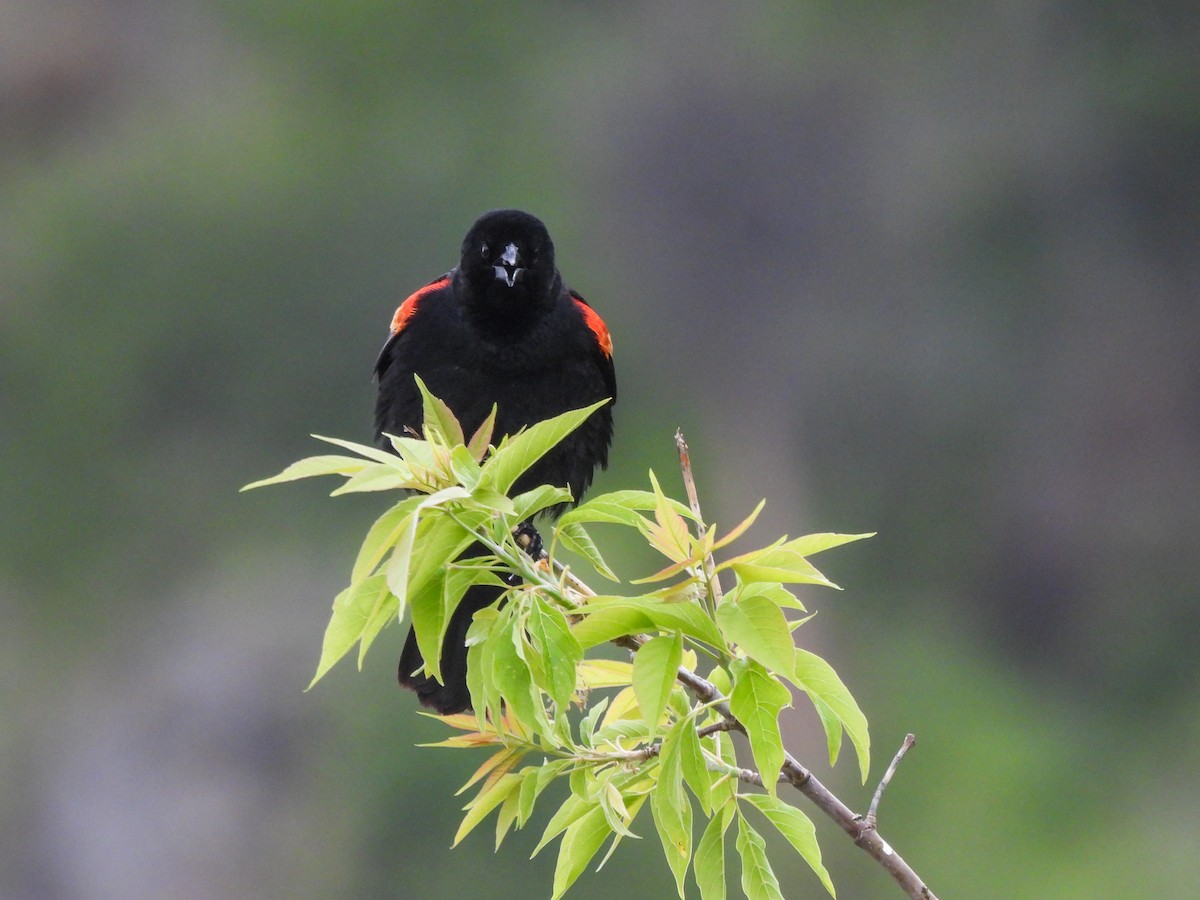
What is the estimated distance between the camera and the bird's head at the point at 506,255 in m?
2.24

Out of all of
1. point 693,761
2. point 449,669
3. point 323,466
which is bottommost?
point 449,669

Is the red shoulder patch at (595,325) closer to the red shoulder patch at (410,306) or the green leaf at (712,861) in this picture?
the red shoulder patch at (410,306)

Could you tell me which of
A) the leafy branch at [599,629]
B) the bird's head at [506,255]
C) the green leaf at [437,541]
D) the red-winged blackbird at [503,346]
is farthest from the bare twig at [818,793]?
the bird's head at [506,255]

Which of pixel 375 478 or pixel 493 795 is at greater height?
pixel 375 478

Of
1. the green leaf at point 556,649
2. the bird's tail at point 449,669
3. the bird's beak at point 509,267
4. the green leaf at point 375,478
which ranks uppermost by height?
the bird's beak at point 509,267

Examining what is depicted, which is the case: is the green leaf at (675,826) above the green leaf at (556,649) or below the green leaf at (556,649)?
below

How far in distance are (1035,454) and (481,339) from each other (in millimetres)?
8281

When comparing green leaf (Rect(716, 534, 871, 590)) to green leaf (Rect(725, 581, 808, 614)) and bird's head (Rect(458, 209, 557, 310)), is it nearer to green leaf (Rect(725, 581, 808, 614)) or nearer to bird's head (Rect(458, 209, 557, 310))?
green leaf (Rect(725, 581, 808, 614))

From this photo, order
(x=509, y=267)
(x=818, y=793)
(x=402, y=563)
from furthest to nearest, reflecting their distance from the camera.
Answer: (x=509, y=267) → (x=818, y=793) → (x=402, y=563)

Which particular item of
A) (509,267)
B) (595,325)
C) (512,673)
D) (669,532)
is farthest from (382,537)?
(595,325)

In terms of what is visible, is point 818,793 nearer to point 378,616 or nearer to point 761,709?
point 761,709

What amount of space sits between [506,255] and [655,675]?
4.43 ft

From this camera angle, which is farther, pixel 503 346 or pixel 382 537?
pixel 503 346

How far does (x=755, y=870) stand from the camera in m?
1.11
